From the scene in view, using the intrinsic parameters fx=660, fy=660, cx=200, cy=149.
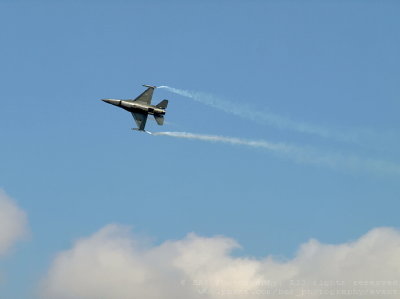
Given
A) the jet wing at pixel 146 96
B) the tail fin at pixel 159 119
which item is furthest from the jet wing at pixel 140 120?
the jet wing at pixel 146 96

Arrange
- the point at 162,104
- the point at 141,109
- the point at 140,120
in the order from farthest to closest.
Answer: the point at 140,120, the point at 162,104, the point at 141,109

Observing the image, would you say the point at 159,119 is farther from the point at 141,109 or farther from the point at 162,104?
the point at 141,109

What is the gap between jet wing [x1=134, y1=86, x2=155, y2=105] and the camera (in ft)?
528

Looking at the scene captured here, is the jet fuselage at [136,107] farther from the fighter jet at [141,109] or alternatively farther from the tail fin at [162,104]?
the tail fin at [162,104]

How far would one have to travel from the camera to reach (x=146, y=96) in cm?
16212

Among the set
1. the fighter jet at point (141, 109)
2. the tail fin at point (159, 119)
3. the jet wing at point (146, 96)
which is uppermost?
the jet wing at point (146, 96)

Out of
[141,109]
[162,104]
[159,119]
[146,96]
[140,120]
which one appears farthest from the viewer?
[146,96]

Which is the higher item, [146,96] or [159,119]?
[146,96]

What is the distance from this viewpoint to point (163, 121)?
509 ft

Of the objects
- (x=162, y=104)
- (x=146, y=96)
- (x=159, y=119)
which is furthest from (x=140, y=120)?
(x=146, y=96)

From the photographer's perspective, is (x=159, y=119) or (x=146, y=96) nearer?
(x=159, y=119)

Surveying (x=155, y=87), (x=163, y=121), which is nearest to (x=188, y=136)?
(x=163, y=121)

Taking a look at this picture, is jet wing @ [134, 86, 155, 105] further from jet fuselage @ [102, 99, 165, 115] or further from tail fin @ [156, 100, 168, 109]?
tail fin @ [156, 100, 168, 109]

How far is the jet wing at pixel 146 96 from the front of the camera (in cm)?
16099
